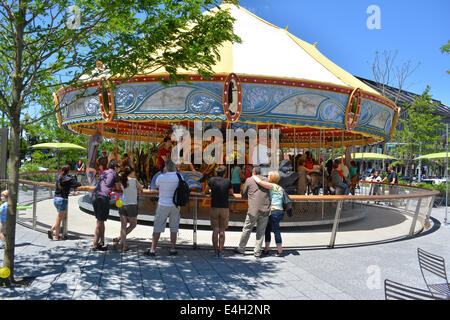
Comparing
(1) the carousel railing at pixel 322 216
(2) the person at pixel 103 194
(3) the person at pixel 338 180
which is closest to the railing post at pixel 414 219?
(1) the carousel railing at pixel 322 216

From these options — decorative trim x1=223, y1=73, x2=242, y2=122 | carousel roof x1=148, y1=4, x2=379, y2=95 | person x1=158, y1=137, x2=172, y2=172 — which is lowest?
person x1=158, y1=137, x2=172, y2=172

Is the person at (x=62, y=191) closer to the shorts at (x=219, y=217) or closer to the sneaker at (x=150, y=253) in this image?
the sneaker at (x=150, y=253)

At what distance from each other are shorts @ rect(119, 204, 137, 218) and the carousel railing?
48 cm

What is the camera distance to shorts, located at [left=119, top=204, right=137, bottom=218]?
6.52 meters

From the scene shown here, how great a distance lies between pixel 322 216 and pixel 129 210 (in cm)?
466

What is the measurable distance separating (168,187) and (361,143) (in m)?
12.8

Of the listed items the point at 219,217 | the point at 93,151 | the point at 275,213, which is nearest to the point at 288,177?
the point at 275,213

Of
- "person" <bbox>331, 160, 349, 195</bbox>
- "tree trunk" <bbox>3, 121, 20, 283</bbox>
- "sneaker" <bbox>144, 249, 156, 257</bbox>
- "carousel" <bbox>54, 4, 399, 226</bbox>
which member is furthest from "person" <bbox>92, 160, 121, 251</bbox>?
"person" <bbox>331, 160, 349, 195</bbox>

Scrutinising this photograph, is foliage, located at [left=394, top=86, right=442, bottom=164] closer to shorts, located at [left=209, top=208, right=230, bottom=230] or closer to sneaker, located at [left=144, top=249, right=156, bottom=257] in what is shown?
shorts, located at [left=209, top=208, right=230, bottom=230]

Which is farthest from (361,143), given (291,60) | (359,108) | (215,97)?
(215,97)

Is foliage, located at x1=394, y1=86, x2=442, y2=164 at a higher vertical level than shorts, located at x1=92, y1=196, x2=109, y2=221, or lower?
higher

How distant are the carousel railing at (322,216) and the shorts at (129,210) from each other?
1.59ft

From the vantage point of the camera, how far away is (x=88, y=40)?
579 centimetres

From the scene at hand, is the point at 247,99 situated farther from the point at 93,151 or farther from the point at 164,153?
the point at 93,151
